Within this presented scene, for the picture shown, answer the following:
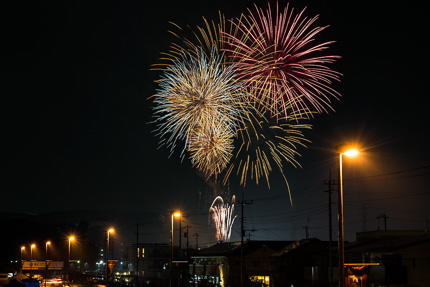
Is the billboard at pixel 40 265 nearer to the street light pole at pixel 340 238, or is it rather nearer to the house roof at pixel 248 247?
the house roof at pixel 248 247

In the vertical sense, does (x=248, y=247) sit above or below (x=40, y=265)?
above

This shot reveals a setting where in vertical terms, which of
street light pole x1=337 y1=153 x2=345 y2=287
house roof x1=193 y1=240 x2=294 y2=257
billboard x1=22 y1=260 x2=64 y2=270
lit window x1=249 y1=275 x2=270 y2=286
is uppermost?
street light pole x1=337 y1=153 x2=345 y2=287

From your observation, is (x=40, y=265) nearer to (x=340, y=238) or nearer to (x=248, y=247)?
(x=248, y=247)

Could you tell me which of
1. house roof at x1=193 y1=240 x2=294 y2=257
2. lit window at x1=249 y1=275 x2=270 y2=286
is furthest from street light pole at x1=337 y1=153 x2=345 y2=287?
house roof at x1=193 y1=240 x2=294 y2=257

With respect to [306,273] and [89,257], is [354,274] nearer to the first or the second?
[306,273]

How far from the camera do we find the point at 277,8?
→ 23516 mm

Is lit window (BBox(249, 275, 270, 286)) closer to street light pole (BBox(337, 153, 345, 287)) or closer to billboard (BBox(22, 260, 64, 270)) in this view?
billboard (BBox(22, 260, 64, 270))

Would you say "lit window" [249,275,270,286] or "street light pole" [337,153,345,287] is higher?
"street light pole" [337,153,345,287]

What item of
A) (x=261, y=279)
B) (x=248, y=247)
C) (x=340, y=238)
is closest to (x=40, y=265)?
(x=248, y=247)

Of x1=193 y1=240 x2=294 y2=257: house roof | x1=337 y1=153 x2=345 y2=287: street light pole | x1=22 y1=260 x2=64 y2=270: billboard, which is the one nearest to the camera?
x1=337 y1=153 x2=345 y2=287: street light pole

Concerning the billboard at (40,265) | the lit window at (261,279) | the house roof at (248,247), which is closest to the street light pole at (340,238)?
the lit window at (261,279)

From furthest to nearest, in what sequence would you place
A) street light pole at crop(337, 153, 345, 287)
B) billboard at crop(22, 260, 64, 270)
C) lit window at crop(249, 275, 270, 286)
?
1. billboard at crop(22, 260, 64, 270)
2. lit window at crop(249, 275, 270, 286)
3. street light pole at crop(337, 153, 345, 287)

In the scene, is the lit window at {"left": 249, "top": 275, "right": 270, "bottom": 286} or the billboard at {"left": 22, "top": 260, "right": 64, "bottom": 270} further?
the billboard at {"left": 22, "top": 260, "right": 64, "bottom": 270}

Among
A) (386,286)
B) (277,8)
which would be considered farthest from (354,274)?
(386,286)
